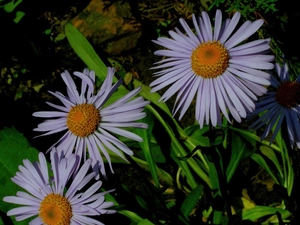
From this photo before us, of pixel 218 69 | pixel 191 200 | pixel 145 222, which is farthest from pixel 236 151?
pixel 218 69

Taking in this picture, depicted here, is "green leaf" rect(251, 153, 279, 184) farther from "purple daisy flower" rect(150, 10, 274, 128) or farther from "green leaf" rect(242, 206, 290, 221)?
"purple daisy flower" rect(150, 10, 274, 128)

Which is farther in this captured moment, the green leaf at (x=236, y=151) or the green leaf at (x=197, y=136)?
the green leaf at (x=197, y=136)

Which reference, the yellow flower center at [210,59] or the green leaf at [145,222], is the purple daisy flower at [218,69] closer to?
the yellow flower center at [210,59]

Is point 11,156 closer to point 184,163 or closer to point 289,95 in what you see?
point 184,163

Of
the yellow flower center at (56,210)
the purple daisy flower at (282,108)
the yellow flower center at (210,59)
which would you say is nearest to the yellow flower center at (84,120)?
the yellow flower center at (56,210)

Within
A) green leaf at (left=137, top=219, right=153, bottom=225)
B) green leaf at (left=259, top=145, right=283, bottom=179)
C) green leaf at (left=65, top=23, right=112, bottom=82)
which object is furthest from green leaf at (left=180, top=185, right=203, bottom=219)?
green leaf at (left=65, top=23, right=112, bottom=82)

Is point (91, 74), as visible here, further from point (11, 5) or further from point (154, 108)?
point (11, 5)
